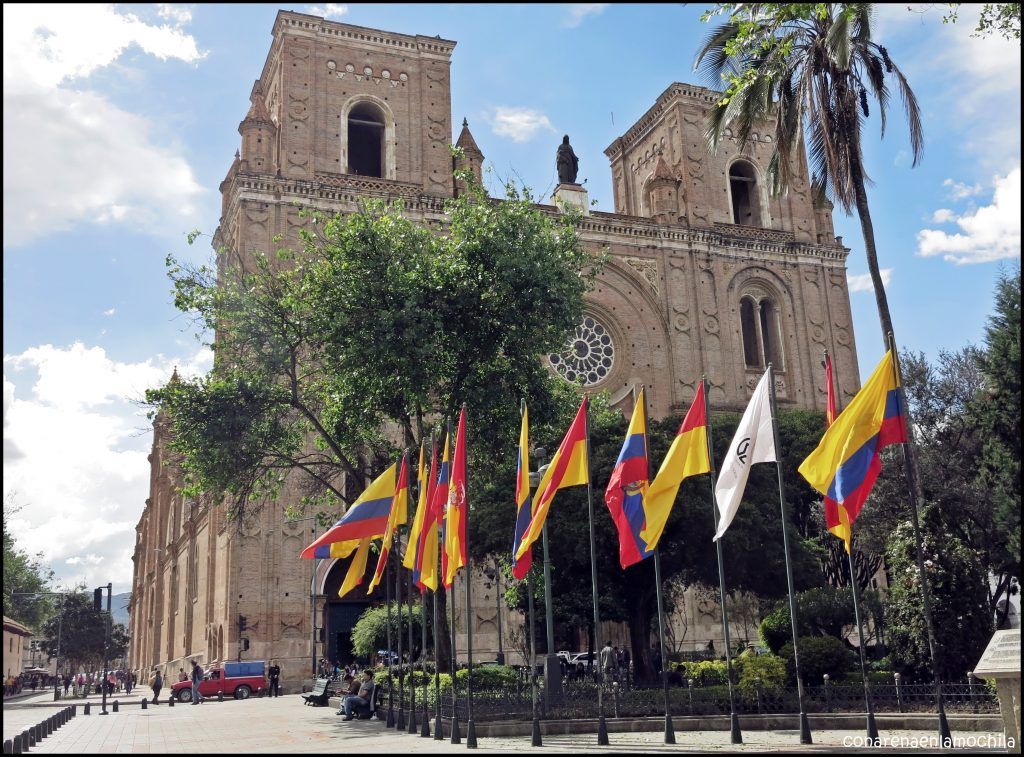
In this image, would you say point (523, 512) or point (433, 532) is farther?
point (433, 532)

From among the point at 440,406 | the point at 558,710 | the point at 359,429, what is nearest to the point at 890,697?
the point at 558,710

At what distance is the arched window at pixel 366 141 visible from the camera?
43625mm

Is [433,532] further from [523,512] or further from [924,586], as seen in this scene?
[924,586]

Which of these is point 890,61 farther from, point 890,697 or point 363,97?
point 363,97

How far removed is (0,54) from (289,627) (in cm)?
2781

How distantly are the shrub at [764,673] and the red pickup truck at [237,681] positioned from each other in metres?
19.2

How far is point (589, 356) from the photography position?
43.1 m

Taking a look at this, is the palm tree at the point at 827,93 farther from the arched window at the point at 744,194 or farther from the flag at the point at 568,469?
the arched window at the point at 744,194

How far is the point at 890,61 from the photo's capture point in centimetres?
2089

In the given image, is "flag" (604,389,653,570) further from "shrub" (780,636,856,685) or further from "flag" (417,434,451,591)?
"shrub" (780,636,856,685)

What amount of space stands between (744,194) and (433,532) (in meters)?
37.3

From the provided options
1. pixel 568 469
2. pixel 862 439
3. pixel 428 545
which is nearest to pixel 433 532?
pixel 428 545

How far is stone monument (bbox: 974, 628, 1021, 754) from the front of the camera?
11383mm

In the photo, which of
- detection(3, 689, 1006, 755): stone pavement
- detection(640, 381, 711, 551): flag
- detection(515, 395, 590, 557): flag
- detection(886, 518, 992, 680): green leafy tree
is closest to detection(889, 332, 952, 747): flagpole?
detection(3, 689, 1006, 755): stone pavement
